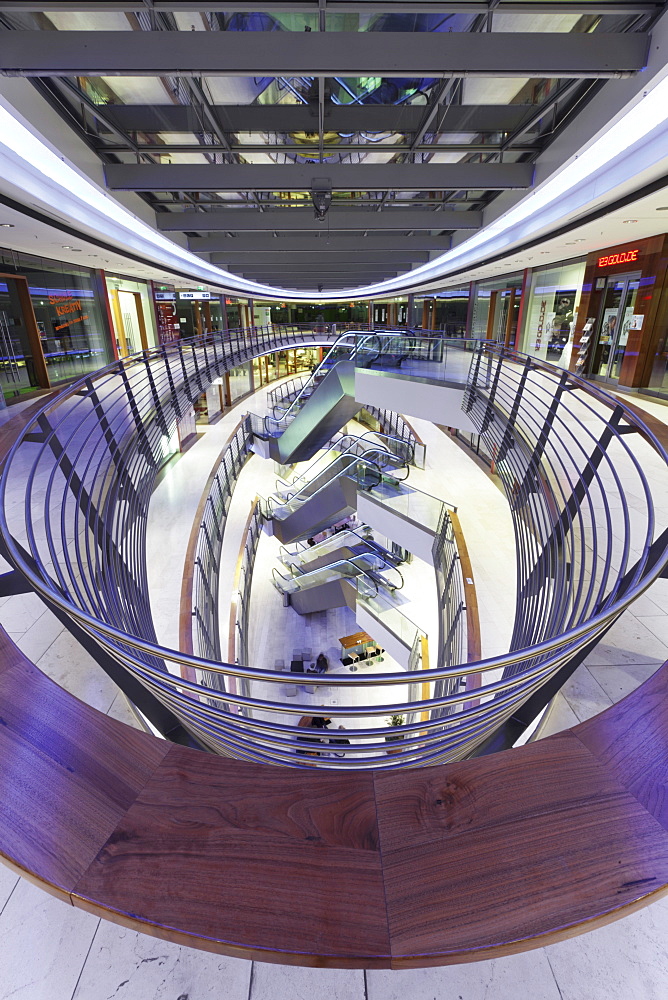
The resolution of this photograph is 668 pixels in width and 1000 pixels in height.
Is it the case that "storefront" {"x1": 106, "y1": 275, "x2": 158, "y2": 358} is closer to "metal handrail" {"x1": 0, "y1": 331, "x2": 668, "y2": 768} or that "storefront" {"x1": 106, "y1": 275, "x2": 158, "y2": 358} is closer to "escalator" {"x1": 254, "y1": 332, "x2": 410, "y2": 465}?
"escalator" {"x1": 254, "y1": 332, "x2": 410, "y2": 465}

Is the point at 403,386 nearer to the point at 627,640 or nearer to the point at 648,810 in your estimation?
the point at 627,640

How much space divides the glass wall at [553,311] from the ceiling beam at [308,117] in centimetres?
777

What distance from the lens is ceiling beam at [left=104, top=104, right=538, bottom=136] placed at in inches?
168

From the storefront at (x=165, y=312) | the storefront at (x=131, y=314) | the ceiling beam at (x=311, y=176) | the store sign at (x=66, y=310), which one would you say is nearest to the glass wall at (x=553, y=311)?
the ceiling beam at (x=311, y=176)

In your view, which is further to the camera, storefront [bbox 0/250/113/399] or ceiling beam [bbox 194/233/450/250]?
storefront [bbox 0/250/113/399]

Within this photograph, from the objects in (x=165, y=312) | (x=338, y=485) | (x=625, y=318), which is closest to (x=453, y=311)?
(x=625, y=318)

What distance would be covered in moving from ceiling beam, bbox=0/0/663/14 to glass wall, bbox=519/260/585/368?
9.19 meters

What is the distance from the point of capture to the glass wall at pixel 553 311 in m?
11.2

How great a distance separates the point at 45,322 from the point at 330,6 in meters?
10.2

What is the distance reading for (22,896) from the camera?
57.9 inches

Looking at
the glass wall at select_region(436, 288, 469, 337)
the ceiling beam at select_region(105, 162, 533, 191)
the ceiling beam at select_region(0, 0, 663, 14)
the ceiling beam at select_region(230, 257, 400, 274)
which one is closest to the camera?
the ceiling beam at select_region(0, 0, 663, 14)

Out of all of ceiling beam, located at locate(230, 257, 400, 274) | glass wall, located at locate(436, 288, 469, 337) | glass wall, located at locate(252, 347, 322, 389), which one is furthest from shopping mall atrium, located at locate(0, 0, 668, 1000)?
glass wall, located at locate(252, 347, 322, 389)

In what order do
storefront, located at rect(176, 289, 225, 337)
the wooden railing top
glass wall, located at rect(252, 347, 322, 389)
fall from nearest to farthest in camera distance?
the wooden railing top → storefront, located at rect(176, 289, 225, 337) → glass wall, located at rect(252, 347, 322, 389)

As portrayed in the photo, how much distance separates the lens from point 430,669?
1.31 metres
